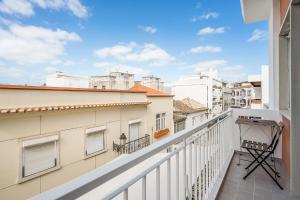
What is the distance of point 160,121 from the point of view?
36.9 ft

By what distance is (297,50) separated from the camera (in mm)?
1590

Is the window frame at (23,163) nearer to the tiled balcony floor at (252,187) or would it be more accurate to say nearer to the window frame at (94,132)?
the window frame at (94,132)

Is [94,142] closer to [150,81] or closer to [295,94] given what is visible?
[295,94]

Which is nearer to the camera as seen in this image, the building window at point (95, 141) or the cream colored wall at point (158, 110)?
the building window at point (95, 141)

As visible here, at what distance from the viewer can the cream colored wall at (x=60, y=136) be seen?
180 inches

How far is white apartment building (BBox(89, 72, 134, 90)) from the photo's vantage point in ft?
59.5

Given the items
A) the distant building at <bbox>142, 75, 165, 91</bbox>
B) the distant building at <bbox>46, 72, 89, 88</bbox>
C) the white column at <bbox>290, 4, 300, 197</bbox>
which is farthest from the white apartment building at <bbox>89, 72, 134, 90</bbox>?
the white column at <bbox>290, 4, 300, 197</bbox>

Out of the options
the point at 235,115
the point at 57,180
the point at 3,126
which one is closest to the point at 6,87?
the point at 3,126

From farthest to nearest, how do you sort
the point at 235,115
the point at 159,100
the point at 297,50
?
1. the point at 159,100
2. the point at 235,115
3. the point at 297,50

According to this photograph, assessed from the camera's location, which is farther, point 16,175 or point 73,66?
point 73,66

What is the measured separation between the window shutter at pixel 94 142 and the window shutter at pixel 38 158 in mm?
1340

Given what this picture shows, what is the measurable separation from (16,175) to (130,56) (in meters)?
22.2

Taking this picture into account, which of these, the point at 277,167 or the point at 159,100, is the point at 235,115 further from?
the point at 159,100

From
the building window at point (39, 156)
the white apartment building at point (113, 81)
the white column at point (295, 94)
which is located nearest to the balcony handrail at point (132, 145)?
the building window at point (39, 156)
